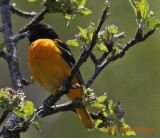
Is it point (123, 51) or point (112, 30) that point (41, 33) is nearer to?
point (123, 51)

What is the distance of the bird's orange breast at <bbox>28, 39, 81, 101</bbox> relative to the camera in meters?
3.81

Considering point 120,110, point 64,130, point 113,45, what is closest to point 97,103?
point 120,110

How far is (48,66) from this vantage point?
380 centimetres

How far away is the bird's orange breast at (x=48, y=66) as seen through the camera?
3809 mm

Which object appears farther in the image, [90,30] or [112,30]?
[112,30]

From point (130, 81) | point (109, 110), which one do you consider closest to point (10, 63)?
point (109, 110)

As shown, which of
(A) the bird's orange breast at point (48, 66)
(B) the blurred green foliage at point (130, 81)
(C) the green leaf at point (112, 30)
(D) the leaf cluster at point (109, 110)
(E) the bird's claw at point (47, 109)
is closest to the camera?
(D) the leaf cluster at point (109, 110)

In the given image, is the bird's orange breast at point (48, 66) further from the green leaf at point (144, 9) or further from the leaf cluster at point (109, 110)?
the green leaf at point (144, 9)

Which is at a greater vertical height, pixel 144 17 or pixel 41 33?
pixel 144 17

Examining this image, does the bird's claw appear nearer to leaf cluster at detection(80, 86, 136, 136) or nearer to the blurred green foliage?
leaf cluster at detection(80, 86, 136, 136)

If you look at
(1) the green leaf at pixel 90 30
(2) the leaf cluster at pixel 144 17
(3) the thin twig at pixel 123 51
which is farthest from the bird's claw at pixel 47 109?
(2) the leaf cluster at pixel 144 17

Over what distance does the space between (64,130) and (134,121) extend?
1500 millimetres

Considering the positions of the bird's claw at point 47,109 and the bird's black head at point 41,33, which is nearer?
the bird's claw at point 47,109

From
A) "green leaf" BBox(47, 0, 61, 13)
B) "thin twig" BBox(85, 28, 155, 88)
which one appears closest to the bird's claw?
"thin twig" BBox(85, 28, 155, 88)
